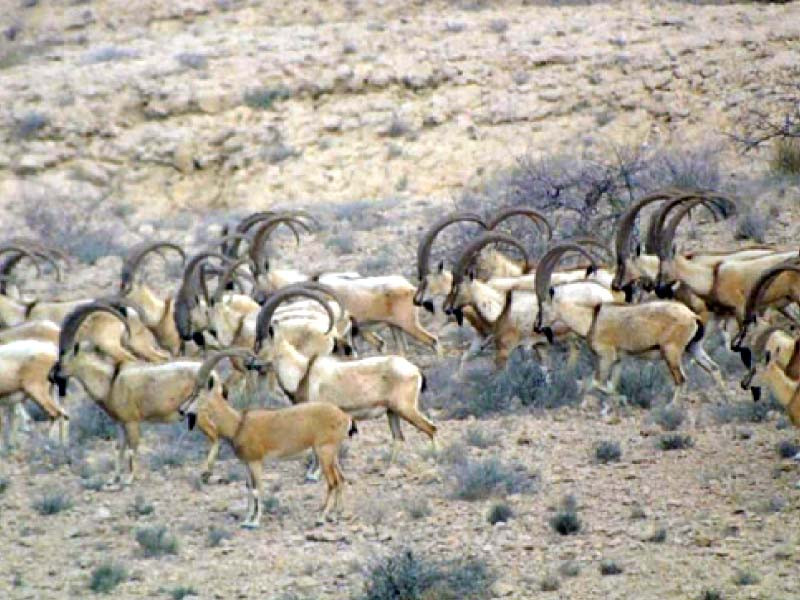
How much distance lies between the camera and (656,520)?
1168 centimetres

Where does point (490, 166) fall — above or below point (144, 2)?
below

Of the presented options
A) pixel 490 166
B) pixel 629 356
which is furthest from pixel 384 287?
pixel 490 166

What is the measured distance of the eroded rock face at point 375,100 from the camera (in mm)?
28750

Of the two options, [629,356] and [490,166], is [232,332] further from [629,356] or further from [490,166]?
[490,166]

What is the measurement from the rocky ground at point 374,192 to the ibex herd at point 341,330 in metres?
0.52

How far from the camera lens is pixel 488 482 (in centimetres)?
1249

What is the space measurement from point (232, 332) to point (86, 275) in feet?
19.9

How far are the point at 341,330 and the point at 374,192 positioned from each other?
41.3ft

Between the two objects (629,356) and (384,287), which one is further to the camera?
(384,287)

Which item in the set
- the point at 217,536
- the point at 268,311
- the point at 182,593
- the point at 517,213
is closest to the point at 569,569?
the point at 182,593

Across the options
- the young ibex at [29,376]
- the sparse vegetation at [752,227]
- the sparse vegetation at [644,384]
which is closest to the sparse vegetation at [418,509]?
the sparse vegetation at [644,384]

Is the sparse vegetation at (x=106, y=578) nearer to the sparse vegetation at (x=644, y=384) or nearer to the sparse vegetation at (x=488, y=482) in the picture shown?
the sparse vegetation at (x=488, y=482)

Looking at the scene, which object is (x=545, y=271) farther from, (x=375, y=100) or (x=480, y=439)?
(x=375, y=100)

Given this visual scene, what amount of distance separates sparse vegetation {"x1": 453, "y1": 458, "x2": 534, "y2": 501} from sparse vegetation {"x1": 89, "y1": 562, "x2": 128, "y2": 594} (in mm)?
2496
